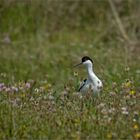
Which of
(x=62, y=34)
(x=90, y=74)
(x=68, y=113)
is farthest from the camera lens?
(x=62, y=34)

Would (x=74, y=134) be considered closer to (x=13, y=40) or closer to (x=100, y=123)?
(x=100, y=123)

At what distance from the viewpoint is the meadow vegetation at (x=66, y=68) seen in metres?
5.96

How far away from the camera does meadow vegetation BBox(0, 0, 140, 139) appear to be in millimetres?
5961

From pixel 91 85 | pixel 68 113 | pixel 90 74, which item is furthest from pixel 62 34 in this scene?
pixel 68 113

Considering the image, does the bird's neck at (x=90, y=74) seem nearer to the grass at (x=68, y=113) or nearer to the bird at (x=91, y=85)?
the bird at (x=91, y=85)

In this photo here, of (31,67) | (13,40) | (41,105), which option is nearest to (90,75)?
(41,105)

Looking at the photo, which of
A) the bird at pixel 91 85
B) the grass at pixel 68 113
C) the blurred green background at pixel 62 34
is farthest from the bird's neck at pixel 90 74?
the blurred green background at pixel 62 34

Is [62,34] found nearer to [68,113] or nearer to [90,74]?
[90,74]

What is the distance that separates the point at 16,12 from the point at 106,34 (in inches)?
74.3

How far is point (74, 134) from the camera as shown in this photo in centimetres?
568

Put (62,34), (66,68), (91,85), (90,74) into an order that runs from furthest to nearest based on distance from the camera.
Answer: (62,34) → (66,68) → (90,74) → (91,85)

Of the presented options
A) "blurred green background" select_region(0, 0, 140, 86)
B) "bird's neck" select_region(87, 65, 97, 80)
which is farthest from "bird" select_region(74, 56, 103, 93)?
"blurred green background" select_region(0, 0, 140, 86)

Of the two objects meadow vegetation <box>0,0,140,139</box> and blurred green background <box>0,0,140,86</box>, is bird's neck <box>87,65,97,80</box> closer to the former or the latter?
meadow vegetation <box>0,0,140,139</box>

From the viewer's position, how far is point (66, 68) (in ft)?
40.5
